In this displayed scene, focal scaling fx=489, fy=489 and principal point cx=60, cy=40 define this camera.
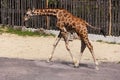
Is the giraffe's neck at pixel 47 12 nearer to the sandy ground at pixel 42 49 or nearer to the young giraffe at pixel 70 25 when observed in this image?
the young giraffe at pixel 70 25

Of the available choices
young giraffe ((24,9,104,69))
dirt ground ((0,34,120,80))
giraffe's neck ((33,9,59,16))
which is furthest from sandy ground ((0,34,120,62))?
giraffe's neck ((33,9,59,16))

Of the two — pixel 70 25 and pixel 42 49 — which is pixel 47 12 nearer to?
pixel 70 25

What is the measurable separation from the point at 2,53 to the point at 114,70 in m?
3.80

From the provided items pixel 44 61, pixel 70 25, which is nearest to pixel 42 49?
pixel 44 61

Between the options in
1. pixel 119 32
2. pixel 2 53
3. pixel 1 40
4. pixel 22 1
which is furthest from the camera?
pixel 22 1

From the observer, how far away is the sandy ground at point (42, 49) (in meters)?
14.2

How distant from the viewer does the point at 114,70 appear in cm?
1235

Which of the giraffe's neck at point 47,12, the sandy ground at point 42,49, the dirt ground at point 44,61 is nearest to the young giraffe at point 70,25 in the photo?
the giraffe's neck at point 47,12

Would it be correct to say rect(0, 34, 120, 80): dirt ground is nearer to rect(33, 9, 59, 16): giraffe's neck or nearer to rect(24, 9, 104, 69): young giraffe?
rect(24, 9, 104, 69): young giraffe

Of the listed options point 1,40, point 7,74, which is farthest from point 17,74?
point 1,40

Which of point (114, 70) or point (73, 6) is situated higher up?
point (73, 6)

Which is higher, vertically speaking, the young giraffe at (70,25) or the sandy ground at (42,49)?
the young giraffe at (70,25)

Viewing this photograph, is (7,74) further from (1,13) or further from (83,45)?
(1,13)

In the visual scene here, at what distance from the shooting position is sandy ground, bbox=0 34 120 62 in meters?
14.2
